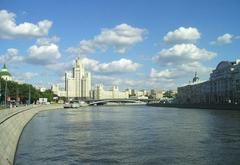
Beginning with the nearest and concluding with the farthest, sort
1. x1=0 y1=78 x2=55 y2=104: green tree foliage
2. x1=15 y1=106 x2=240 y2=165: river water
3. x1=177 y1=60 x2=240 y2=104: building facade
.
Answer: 1. x1=15 y1=106 x2=240 y2=165: river water
2. x1=0 y1=78 x2=55 y2=104: green tree foliage
3. x1=177 y1=60 x2=240 y2=104: building facade

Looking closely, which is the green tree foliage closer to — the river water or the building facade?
the building facade

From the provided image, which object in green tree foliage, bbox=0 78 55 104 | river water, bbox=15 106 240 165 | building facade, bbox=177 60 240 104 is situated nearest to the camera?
river water, bbox=15 106 240 165

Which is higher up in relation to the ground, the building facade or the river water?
the building facade

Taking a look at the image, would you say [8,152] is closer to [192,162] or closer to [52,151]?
[52,151]

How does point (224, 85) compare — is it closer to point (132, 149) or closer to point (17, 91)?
point (17, 91)

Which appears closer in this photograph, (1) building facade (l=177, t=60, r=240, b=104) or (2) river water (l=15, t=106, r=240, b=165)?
(2) river water (l=15, t=106, r=240, b=165)

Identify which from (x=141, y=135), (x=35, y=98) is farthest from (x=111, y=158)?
(x=35, y=98)

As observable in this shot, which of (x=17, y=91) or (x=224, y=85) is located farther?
(x=224, y=85)

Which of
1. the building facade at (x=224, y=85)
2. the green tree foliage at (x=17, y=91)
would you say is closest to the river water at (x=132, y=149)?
the green tree foliage at (x=17, y=91)

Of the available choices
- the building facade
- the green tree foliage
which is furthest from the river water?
the building facade

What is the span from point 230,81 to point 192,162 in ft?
426

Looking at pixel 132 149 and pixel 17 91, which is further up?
pixel 17 91

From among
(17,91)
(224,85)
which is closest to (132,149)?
(17,91)

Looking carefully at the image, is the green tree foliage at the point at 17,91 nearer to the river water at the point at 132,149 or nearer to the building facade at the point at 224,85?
the building facade at the point at 224,85
